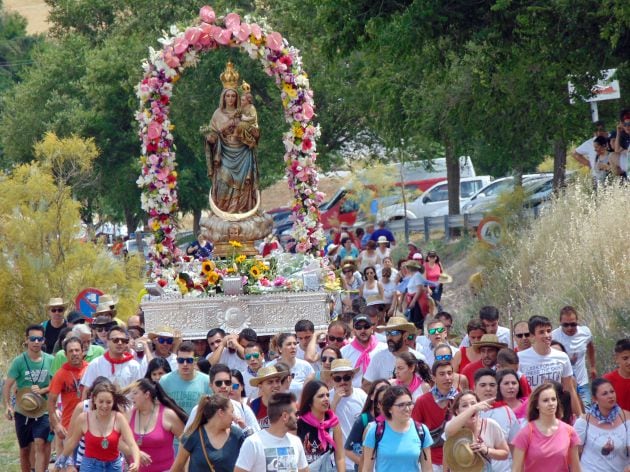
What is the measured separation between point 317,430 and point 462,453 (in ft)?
3.57

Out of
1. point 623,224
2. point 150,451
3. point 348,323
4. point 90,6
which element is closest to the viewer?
point 150,451

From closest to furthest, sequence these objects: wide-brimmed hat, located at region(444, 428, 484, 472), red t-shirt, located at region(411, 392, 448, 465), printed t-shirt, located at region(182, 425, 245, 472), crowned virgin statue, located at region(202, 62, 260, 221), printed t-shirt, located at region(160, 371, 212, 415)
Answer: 1. printed t-shirt, located at region(182, 425, 245, 472)
2. wide-brimmed hat, located at region(444, 428, 484, 472)
3. red t-shirt, located at region(411, 392, 448, 465)
4. printed t-shirt, located at region(160, 371, 212, 415)
5. crowned virgin statue, located at region(202, 62, 260, 221)

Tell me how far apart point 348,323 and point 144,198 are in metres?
6.45

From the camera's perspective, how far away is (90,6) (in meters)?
55.8

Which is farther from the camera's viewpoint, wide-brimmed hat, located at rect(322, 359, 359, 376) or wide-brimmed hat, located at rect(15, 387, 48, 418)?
wide-brimmed hat, located at rect(15, 387, 48, 418)

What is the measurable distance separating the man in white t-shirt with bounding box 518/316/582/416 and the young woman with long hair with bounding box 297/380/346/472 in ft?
8.21

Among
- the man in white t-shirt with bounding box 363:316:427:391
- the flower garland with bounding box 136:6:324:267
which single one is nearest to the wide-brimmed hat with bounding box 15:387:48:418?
the man in white t-shirt with bounding box 363:316:427:391

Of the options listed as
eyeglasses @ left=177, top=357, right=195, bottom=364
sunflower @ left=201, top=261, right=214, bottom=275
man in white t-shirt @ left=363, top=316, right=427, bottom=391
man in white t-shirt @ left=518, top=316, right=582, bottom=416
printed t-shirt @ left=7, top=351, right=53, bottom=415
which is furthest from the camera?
sunflower @ left=201, top=261, right=214, bottom=275

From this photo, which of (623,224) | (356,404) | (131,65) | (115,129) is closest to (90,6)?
(115,129)

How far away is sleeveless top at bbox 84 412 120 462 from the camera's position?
11.4m

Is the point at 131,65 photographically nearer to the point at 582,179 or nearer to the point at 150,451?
the point at 582,179

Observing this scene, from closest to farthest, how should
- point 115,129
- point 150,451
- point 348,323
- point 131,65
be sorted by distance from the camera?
point 150,451 → point 348,323 → point 131,65 → point 115,129

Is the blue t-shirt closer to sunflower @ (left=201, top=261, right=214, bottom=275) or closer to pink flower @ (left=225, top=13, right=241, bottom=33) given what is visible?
sunflower @ (left=201, top=261, right=214, bottom=275)

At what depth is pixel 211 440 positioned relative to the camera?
10180mm
